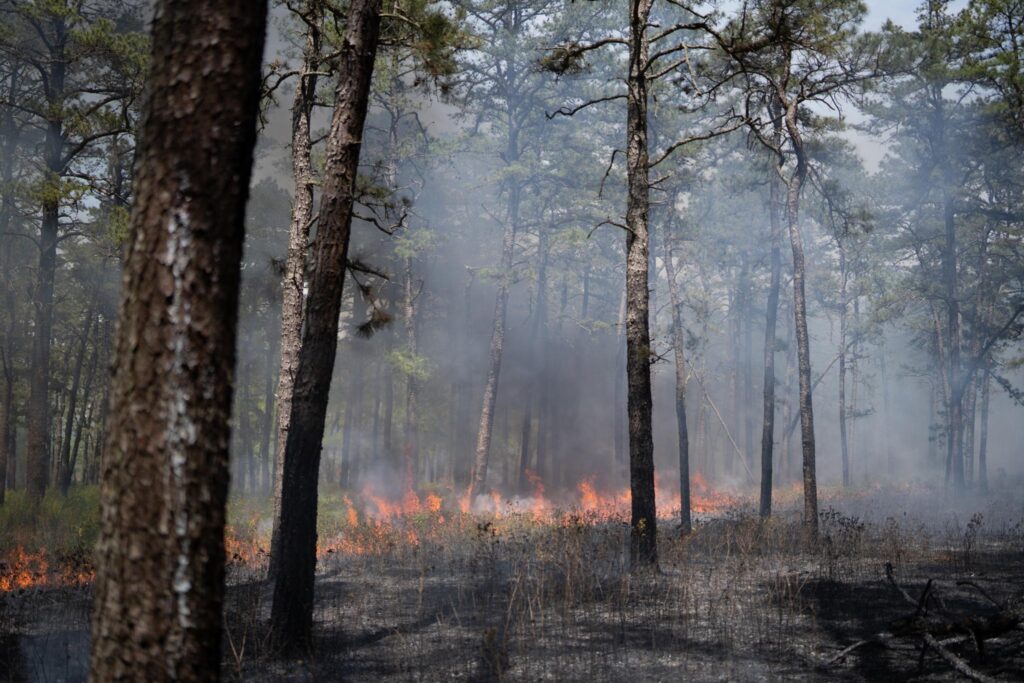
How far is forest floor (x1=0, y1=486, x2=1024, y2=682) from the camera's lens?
21.5ft

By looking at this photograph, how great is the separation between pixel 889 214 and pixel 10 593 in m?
34.2

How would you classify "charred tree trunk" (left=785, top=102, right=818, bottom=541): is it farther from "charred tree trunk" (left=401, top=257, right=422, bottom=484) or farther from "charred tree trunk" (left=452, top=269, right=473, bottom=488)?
"charred tree trunk" (left=452, top=269, right=473, bottom=488)

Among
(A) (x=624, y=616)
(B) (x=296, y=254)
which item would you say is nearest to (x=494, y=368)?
(B) (x=296, y=254)

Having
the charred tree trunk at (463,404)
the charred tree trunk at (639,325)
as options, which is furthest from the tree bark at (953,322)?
the charred tree trunk at (639,325)

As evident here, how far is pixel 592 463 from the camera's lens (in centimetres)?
3900

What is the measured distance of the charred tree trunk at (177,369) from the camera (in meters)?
2.62

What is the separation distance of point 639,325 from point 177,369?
9362mm

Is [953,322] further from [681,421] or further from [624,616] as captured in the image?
[624,616]

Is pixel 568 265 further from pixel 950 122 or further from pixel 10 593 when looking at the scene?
pixel 10 593

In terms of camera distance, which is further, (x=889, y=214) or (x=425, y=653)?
(x=889, y=214)

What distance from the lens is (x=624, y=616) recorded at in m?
8.71

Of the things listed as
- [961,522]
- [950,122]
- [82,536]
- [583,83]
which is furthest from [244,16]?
[950,122]

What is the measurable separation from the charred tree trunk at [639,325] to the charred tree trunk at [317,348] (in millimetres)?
4839

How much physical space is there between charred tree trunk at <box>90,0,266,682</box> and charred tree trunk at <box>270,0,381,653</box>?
4.73 metres
